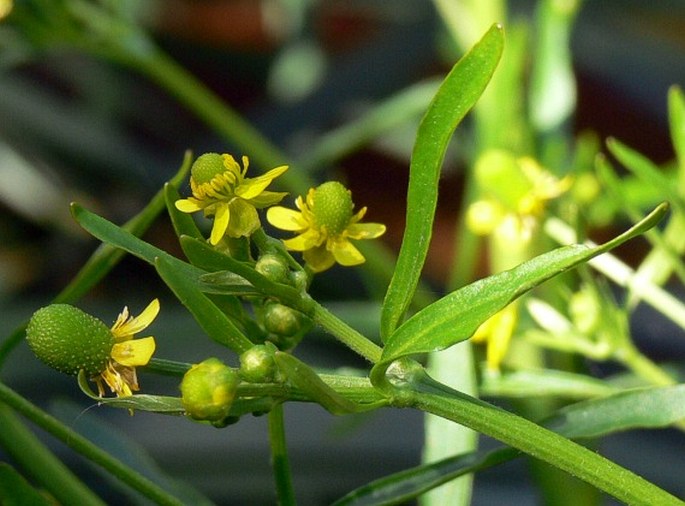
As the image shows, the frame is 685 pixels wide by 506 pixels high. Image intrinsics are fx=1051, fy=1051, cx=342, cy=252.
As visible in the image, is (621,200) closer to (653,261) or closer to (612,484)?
(653,261)

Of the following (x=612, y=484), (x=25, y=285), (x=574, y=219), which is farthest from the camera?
(x=25, y=285)

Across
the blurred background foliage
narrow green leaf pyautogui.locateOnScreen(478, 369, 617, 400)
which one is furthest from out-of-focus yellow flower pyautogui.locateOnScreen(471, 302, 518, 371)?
the blurred background foliage

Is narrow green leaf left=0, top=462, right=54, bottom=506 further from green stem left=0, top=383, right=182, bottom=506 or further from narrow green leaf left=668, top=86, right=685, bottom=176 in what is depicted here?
narrow green leaf left=668, top=86, right=685, bottom=176

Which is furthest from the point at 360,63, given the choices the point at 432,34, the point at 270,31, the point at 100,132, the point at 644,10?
the point at 270,31

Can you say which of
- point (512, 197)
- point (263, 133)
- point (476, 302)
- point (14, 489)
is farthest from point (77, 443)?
point (263, 133)

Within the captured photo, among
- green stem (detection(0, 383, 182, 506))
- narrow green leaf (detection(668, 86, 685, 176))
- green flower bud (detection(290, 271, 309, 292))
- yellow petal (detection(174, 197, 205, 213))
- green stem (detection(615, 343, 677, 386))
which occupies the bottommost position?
green stem (detection(0, 383, 182, 506))

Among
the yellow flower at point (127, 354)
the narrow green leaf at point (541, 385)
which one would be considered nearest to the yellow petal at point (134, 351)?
the yellow flower at point (127, 354)

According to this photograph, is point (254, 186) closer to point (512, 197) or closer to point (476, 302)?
point (476, 302)
